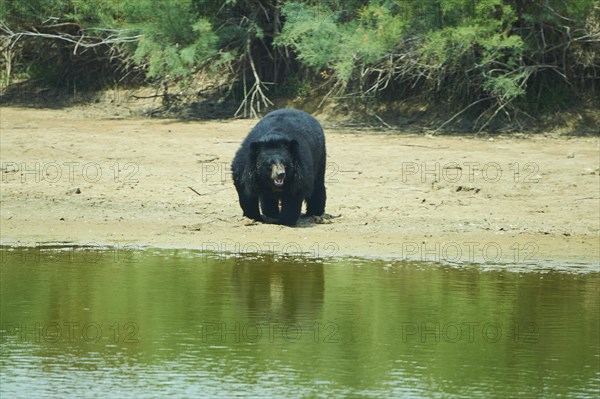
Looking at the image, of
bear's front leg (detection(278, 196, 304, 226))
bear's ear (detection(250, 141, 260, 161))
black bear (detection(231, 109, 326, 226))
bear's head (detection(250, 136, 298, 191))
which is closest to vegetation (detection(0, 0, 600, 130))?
black bear (detection(231, 109, 326, 226))

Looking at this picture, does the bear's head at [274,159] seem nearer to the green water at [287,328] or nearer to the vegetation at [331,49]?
the green water at [287,328]

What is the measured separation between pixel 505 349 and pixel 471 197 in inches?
220

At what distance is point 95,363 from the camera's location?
24.0 feet

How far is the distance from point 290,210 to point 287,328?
3.81m

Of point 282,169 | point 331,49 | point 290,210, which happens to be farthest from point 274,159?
point 331,49

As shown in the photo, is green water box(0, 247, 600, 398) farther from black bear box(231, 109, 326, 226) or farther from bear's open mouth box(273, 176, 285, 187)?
black bear box(231, 109, 326, 226)

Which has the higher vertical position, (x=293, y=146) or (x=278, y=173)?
(x=293, y=146)

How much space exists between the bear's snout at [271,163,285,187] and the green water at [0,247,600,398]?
104 centimetres

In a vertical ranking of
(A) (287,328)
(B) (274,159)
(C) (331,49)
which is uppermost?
(C) (331,49)

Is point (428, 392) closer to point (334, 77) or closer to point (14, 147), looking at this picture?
point (14, 147)

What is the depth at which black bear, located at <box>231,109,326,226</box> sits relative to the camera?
453 inches

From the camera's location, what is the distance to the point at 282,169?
11.4m

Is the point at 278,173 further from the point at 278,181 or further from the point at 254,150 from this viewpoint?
the point at 254,150

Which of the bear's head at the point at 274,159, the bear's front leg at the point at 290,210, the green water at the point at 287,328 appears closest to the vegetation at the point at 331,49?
the bear's front leg at the point at 290,210
